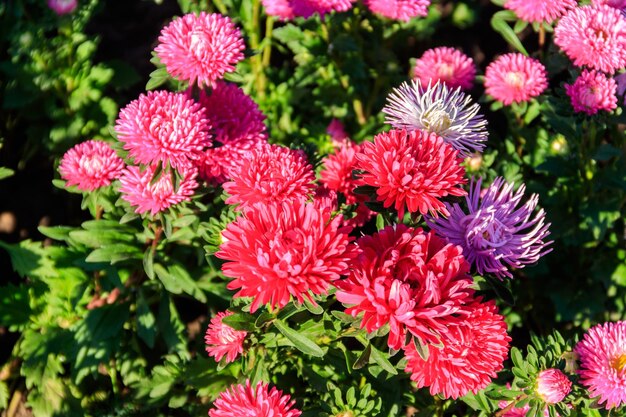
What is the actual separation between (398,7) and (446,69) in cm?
36

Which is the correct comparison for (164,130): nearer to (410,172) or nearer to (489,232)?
(410,172)

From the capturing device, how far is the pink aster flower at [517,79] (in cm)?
224

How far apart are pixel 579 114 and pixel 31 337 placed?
7.23 ft

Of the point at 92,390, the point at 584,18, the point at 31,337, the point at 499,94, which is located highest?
the point at 584,18

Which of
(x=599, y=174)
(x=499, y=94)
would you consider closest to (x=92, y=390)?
(x=499, y=94)

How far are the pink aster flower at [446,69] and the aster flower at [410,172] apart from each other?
0.98m

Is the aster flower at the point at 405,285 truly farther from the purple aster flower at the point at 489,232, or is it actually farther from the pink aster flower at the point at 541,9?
the pink aster flower at the point at 541,9

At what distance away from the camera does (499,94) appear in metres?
2.28

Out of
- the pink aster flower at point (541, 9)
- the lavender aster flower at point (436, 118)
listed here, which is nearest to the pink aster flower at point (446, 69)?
the pink aster flower at point (541, 9)

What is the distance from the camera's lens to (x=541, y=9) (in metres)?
2.19

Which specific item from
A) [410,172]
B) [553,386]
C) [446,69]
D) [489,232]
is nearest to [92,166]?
[410,172]

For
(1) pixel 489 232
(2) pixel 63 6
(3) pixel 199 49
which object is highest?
(3) pixel 199 49

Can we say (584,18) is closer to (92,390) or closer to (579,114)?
(579,114)

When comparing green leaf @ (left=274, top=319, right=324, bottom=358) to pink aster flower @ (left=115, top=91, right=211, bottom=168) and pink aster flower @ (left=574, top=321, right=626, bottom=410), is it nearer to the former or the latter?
pink aster flower @ (left=115, top=91, right=211, bottom=168)
